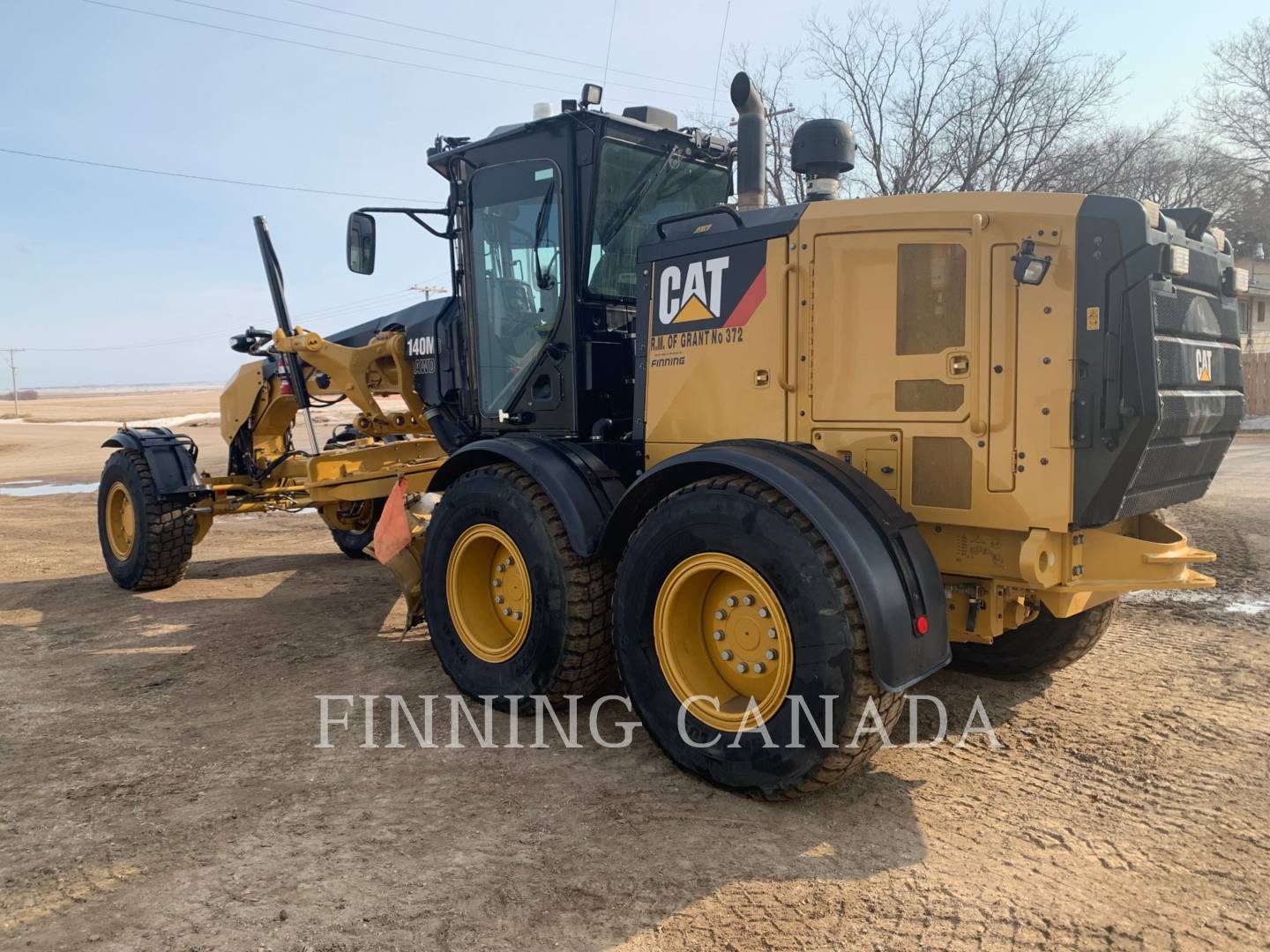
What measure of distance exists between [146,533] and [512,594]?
13.4 ft

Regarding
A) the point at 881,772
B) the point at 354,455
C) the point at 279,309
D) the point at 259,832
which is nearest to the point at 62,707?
the point at 259,832

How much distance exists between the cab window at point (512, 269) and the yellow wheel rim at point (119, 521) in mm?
4323

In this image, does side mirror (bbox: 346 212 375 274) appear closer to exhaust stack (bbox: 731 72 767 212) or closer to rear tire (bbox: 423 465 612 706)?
rear tire (bbox: 423 465 612 706)

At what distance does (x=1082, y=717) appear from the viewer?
426 cm

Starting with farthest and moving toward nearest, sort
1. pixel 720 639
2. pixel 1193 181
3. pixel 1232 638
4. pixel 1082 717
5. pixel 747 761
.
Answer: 1. pixel 1193 181
2. pixel 1232 638
3. pixel 1082 717
4. pixel 720 639
5. pixel 747 761

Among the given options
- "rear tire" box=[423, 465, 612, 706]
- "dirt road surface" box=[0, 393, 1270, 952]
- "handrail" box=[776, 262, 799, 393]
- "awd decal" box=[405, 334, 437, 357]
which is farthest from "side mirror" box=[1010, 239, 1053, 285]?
"awd decal" box=[405, 334, 437, 357]

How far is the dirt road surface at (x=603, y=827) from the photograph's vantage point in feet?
8.87

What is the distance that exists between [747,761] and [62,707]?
12.0 ft

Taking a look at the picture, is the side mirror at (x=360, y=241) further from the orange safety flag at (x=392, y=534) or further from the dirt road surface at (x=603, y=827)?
the dirt road surface at (x=603, y=827)

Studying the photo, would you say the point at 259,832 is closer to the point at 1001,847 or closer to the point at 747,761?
the point at 747,761

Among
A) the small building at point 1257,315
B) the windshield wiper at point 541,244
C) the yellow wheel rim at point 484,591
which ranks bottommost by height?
the yellow wheel rim at point 484,591

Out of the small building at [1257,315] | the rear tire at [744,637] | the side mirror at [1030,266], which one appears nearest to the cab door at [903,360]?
the side mirror at [1030,266]

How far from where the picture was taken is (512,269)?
5.03 m

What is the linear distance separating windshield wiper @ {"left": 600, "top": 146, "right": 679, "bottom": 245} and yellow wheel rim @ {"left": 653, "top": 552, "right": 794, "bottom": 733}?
2.05m
